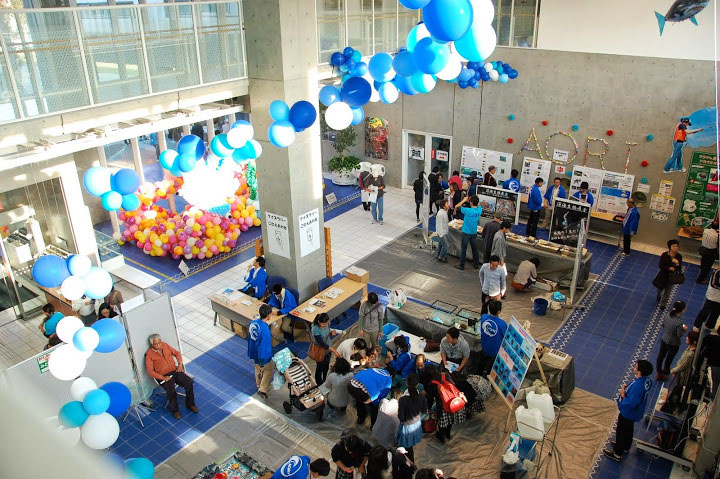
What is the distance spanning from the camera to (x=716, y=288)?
9.08m

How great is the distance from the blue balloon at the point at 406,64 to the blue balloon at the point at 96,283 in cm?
431

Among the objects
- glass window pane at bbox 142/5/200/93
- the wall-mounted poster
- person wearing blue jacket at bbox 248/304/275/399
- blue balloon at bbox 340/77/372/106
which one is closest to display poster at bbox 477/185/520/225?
the wall-mounted poster

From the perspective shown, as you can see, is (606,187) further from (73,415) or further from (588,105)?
(73,415)

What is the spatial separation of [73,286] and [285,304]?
4.31 metres

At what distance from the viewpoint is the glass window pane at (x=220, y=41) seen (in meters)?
9.73

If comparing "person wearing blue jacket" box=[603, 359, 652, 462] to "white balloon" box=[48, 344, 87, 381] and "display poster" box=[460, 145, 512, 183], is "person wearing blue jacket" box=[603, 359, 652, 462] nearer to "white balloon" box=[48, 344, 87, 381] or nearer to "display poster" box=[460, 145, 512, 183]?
"white balloon" box=[48, 344, 87, 381]

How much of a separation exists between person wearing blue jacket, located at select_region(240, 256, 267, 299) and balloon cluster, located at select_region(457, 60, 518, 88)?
7.02 metres

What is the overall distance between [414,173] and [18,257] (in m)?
10.9

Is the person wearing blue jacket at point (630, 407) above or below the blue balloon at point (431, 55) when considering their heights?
below

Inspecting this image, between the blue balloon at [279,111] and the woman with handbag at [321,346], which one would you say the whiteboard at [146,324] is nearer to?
the woman with handbag at [321,346]

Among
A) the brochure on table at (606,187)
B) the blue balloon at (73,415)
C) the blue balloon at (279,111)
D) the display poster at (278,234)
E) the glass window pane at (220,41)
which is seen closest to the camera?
the blue balloon at (73,415)

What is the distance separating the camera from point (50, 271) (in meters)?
6.33

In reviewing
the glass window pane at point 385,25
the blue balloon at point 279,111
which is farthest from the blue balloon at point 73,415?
the glass window pane at point 385,25

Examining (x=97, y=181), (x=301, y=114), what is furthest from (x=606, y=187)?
(x=97, y=181)
